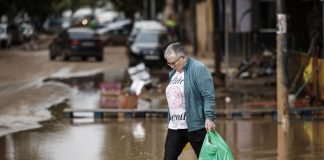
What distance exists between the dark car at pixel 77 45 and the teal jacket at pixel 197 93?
33.3m

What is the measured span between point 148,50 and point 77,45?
19.6 ft

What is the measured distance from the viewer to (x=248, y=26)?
121 feet

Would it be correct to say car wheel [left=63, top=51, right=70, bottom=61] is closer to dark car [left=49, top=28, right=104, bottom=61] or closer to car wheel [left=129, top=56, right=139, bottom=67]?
dark car [left=49, top=28, right=104, bottom=61]

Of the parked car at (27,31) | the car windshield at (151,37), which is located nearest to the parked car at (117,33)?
the parked car at (27,31)

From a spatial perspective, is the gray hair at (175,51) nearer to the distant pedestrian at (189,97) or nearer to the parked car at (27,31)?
the distant pedestrian at (189,97)

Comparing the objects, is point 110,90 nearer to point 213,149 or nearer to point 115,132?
point 115,132

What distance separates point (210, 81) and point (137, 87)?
11460mm

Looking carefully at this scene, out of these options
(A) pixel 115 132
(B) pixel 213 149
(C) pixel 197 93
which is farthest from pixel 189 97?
(A) pixel 115 132

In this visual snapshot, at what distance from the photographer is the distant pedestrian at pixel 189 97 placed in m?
9.33

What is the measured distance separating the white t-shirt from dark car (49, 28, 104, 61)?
33167mm

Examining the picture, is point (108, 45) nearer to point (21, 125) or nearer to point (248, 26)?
point (248, 26)

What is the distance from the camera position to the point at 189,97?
30.8 ft

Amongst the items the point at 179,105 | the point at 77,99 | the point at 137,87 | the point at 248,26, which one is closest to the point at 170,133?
the point at 179,105

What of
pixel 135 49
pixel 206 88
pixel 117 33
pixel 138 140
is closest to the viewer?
pixel 206 88
